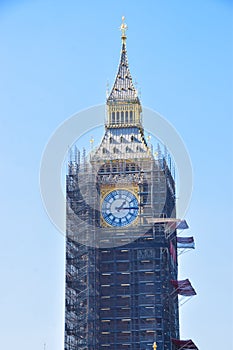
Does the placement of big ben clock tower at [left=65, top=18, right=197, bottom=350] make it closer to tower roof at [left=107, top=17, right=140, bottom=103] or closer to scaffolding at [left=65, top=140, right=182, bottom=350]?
scaffolding at [left=65, top=140, right=182, bottom=350]

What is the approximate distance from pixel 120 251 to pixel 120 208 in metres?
4.59

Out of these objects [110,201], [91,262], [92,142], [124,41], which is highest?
[124,41]

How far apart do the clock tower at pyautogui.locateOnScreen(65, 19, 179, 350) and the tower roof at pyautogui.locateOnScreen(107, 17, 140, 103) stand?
6.03 m

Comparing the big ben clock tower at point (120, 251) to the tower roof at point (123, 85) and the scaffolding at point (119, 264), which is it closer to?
the scaffolding at point (119, 264)

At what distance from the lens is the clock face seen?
322ft

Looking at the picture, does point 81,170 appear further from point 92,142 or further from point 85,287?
point 85,287

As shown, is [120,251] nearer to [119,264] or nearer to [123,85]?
[119,264]

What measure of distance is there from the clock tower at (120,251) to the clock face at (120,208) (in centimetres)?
10

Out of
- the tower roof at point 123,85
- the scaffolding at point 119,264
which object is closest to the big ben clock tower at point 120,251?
the scaffolding at point 119,264

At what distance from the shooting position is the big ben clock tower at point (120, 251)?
93312 millimetres

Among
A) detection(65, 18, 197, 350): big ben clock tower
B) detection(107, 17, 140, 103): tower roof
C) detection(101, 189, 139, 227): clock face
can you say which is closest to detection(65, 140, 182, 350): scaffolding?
detection(65, 18, 197, 350): big ben clock tower

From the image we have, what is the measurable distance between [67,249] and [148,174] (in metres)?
11.3

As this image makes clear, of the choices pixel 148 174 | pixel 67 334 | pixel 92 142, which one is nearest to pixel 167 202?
pixel 148 174

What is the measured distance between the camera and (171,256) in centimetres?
9938
